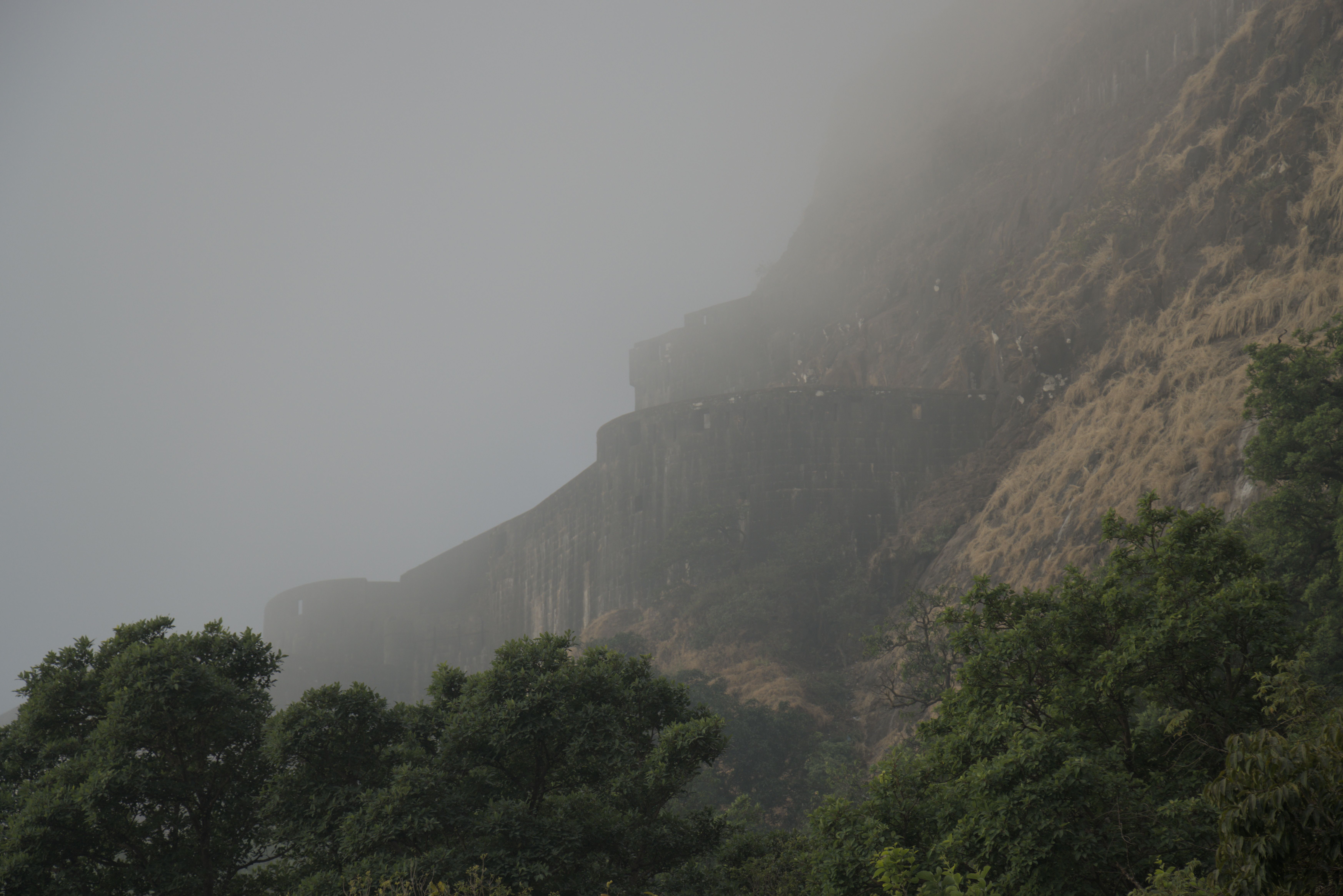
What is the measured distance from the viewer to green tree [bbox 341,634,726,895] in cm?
1077

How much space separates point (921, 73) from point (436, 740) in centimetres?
4853

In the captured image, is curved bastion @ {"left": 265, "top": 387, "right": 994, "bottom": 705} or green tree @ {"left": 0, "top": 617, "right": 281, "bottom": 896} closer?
green tree @ {"left": 0, "top": 617, "right": 281, "bottom": 896}

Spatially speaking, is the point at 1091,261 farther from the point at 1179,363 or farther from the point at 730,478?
the point at 730,478

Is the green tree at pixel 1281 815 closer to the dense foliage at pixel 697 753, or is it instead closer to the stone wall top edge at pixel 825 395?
the dense foliage at pixel 697 753

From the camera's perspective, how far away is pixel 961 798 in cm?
923

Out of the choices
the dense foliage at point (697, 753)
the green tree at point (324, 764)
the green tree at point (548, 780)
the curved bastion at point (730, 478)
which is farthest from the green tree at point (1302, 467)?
the curved bastion at point (730, 478)

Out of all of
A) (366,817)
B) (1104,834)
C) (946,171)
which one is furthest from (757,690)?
(946,171)

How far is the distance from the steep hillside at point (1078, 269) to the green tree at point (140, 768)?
16092 mm

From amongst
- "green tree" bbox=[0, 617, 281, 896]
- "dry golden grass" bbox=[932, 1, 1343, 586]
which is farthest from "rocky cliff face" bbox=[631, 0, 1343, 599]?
"green tree" bbox=[0, 617, 281, 896]

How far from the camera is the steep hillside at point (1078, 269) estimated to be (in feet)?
71.5

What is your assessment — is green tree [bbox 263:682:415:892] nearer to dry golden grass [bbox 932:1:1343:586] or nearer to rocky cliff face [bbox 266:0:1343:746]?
dry golden grass [bbox 932:1:1343:586]

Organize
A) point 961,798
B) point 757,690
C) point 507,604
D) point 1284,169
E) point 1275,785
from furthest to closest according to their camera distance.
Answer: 1. point 507,604
2. point 757,690
3. point 1284,169
4. point 961,798
5. point 1275,785

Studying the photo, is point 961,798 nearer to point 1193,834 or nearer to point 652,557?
point 1193,834

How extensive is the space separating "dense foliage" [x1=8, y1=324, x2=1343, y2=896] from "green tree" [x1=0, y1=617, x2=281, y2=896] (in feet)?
0.11
